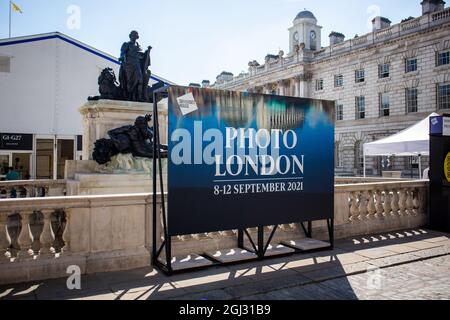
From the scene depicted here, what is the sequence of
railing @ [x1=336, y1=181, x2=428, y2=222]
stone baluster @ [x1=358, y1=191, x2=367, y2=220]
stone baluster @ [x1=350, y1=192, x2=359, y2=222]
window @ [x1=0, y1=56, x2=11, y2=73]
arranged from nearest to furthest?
railing @ [x1=336, y1=181, x2=428, y2=222] → stone baluster @ [x1=350, y1=192, x2=359, y2=222] → stone baluster @ [x1=358, y1=191, x2=367, y2=220] → window @ [x1=0, y1=56, x2=11, y2=73]

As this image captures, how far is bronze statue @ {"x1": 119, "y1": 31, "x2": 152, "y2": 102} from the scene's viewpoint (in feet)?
43.5

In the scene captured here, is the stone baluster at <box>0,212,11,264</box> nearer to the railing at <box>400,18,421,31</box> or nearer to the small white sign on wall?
the small white sign on wall

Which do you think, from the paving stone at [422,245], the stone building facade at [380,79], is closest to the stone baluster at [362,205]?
the paving stone at [422,245]

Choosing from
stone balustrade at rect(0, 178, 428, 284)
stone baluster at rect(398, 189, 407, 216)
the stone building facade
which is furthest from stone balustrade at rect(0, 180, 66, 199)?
the stone building facade

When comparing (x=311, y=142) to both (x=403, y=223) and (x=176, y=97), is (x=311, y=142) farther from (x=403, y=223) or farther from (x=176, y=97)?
(x=403, y=223)

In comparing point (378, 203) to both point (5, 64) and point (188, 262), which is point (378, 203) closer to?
point (188, 262)

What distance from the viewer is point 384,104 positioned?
4728cm

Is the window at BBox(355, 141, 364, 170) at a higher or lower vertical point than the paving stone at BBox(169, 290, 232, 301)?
higher

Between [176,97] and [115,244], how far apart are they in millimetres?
2468

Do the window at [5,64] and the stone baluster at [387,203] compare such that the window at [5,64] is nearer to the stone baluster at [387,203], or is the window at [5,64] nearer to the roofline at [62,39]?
the roofline at [62,39]

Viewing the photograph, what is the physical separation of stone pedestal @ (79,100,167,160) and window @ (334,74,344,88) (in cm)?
4458

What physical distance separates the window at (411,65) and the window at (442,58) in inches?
101
